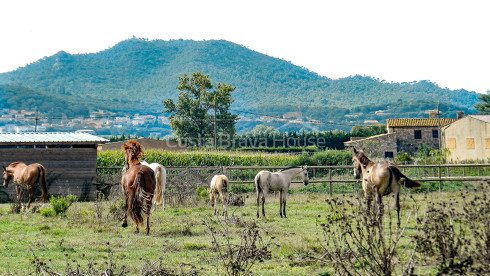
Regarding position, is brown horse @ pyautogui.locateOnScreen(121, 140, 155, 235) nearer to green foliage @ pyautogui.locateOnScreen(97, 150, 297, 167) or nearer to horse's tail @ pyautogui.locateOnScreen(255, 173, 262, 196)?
horse's tail @ pyautogui.locateOnScreen(255, 173, 262, 196)

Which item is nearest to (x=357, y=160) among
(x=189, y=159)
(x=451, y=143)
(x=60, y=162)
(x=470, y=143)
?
(x=60, y=162)

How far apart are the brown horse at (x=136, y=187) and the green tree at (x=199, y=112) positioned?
56.8 meters

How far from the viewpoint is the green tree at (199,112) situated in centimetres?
7006

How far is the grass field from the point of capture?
7387 millimetres

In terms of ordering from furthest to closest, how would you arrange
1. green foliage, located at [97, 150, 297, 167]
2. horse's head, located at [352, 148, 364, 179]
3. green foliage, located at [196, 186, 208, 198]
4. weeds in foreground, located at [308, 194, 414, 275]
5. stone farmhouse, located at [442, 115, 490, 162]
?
stone farmhouse, located at [442, 115, 490, 162], green foliage, located at [97, 150, 297, 167], green foliage, located at [196, 186, 208, 198], horse's head, located at [352, 148, 364, 179], weeds in foreground, located at [308, 194, 414, 275]

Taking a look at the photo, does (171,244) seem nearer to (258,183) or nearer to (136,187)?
(136,187)

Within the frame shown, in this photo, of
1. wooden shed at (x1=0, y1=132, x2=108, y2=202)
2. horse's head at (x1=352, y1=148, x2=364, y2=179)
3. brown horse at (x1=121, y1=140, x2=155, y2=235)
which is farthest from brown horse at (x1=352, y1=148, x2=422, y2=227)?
wooden shed at (x1=0, y1=132, x2=108, y2=202)

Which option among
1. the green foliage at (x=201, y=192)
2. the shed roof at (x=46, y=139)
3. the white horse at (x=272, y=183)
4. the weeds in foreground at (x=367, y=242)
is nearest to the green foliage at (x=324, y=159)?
the shed roof at (x=46, y=139)

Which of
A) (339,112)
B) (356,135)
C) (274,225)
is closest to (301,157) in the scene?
(274,225)

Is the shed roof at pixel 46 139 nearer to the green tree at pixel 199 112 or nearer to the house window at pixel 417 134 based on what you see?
the green tree at pixel 199 112

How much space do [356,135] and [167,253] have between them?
82.7m

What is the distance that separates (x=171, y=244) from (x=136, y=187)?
193cm

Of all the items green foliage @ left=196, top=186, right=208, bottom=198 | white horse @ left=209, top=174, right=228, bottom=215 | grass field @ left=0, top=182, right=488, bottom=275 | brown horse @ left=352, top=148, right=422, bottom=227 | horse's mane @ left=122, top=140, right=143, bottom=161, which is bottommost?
grass field @ left=0, top=182, right=488, bottom=275

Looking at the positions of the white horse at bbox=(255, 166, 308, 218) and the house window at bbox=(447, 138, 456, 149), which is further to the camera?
the house window at bbox=(447, 138, 456, 149)
